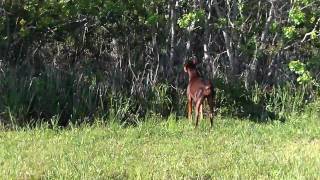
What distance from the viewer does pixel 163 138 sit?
28.5 ft

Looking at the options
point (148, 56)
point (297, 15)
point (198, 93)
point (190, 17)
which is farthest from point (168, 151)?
point (148, 56)

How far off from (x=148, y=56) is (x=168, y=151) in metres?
4.07

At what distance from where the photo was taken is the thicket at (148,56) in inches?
392

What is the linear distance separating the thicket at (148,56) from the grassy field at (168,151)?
704mm

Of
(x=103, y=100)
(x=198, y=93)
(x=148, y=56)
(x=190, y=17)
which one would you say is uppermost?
(x=190, y=17)

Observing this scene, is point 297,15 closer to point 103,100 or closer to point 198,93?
point 198,93

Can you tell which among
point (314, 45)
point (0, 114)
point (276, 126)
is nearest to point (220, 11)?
point (314, 45)

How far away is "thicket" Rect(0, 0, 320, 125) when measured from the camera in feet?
32.6

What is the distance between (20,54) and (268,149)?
5.71m

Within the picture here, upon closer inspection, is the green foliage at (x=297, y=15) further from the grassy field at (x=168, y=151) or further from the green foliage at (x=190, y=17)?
the grassy field at (x=168, y=151)

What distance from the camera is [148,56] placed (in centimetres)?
1145

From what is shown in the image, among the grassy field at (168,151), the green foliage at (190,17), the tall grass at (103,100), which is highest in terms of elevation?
the green foliage at (190,17)

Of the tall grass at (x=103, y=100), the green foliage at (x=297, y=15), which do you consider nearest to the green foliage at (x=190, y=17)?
the tall grass at (x=103, y=100)

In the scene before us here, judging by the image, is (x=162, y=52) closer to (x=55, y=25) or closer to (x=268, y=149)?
(x=55, y=25)
